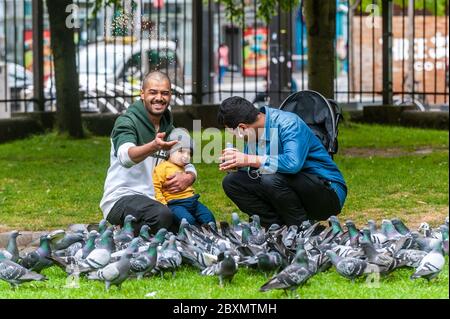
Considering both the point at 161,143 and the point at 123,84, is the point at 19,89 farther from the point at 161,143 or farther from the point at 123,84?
the point at 161,143

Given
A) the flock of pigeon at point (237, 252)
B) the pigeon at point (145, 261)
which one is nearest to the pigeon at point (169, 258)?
the flock of pigeon at point (237, 252)

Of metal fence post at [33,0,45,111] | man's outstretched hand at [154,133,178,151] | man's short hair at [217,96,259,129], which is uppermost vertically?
metal fence post at [33,0,45,111]

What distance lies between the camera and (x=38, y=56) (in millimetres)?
17391

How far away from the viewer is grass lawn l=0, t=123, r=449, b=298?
Result: 6.62 metres

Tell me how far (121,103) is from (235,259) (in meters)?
11.3

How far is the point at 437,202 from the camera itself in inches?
406

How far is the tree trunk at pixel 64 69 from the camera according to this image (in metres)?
15.7

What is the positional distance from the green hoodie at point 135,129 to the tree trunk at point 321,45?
5.81m

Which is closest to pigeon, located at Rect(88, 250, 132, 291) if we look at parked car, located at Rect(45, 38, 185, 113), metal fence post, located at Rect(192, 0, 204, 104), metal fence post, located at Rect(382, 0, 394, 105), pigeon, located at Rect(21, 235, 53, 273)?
pigeon, located at Rect(21, 235, 53, 273)

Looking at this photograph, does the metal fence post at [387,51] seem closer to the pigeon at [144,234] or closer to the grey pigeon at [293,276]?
the pigeon at [144,234]

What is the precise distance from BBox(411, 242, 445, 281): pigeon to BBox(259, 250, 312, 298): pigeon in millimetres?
640

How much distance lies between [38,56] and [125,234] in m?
10.3

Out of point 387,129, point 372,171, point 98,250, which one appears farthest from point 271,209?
point 387,129

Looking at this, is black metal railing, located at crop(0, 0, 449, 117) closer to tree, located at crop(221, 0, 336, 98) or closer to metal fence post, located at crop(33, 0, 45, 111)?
metal fence post, located at crop(33, 0, 45, 111)
